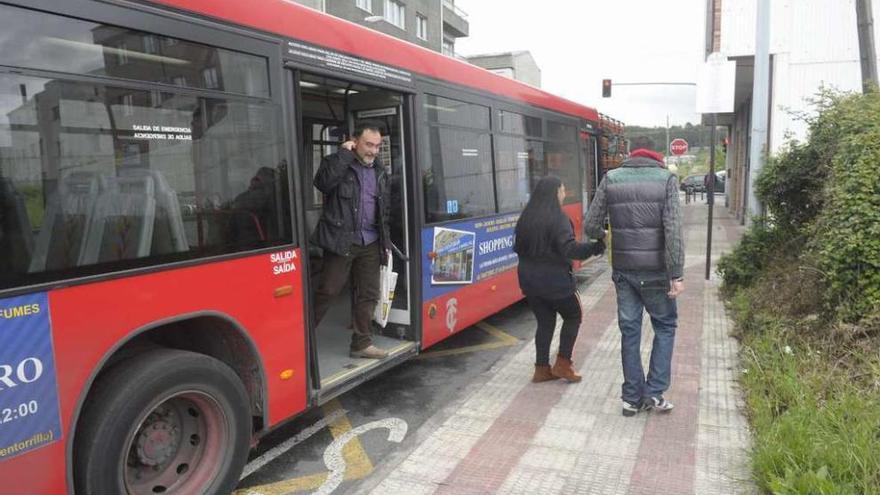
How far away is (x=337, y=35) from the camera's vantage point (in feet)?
14.1

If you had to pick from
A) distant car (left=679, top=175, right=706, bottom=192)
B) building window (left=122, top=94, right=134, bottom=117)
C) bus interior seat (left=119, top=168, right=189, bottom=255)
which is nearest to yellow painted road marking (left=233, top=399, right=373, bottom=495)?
bus interior seat (left=119, top=168, right=189, bottom=255)

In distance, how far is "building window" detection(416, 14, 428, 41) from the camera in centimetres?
3244

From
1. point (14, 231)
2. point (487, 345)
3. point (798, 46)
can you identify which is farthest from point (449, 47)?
point (14, 231)

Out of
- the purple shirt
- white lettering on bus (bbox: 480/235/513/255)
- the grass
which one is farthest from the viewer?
white lettering on bus (bbox: 480/235/513/255)

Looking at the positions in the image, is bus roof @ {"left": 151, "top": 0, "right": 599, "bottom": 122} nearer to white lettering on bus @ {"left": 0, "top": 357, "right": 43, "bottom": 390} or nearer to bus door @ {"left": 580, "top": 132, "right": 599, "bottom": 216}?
white lettering on bus @ {"left": 0, "top": 357, "right": 43, "bottom": 390}

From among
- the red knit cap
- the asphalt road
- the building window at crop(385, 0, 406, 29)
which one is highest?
the building window at crop(385, 0, 406, 29)

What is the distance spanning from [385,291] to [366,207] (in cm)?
70

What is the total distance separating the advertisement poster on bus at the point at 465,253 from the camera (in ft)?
17.8

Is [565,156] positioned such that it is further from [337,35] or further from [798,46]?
[798,46]

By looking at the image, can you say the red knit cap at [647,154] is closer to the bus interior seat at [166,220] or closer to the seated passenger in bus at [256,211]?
the seated passenger in bus at [256,211]

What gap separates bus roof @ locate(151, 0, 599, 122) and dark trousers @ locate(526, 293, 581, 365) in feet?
7.19

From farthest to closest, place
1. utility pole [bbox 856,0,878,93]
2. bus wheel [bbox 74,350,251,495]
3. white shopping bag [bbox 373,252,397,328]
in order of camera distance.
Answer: utility pole [bbox 856,0,878,93], white shopping bag [bbox 373,252,397,328], bus wheel [bbox 74,350,251,495]

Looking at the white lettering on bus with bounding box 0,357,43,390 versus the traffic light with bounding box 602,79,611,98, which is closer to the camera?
the white lettering on bus with bounding box 0,357,43,390

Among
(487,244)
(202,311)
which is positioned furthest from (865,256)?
(202,311)
